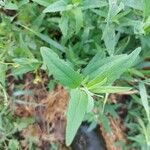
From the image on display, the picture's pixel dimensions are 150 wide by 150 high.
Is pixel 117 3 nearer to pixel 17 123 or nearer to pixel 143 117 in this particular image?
pixel 143 117

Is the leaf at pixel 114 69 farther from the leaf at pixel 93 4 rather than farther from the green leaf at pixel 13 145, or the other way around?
the green leaf at pixel 13 145

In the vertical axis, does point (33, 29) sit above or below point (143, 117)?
above

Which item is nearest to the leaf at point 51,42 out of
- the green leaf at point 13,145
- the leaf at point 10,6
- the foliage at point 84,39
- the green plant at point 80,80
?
the foliage at point 84,39

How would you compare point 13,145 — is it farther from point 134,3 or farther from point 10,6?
point 134,3

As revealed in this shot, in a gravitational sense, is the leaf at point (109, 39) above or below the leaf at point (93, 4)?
below

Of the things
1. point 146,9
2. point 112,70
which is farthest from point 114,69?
point 146,9

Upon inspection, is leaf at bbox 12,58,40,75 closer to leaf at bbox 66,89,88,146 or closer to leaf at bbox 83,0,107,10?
leaf at bbox 83,0,107,10

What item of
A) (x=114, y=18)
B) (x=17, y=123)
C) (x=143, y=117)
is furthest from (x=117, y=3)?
(x=17, y=123)

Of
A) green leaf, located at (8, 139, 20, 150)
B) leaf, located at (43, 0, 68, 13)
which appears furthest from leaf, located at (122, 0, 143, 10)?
green leaf, located at (8, 139, 20, 150)
